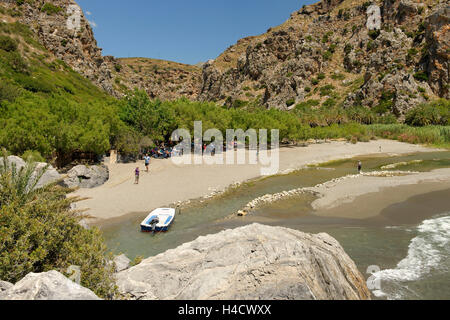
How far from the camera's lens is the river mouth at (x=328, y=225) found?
38.5ft

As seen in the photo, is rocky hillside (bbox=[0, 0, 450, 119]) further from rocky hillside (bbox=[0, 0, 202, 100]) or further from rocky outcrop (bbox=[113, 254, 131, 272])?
rocky outcrop (bbox=[113, 254, 131, 272])

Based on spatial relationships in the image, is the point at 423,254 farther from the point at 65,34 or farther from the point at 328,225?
the point at 65,34

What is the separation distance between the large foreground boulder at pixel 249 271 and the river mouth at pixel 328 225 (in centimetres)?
284

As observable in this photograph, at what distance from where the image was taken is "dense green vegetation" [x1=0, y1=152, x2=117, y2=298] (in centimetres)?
590

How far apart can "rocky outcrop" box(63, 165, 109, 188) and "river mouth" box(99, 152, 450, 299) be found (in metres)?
6.91

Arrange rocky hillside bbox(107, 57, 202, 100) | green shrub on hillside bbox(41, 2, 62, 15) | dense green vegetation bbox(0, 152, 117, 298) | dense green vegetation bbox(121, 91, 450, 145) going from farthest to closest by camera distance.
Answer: rocky hillside bbox(107, 57, 202, 100) → green shrub on hillside bbox(41, 2, 62, 15) → dense green vegetation bbox(121, 91, 450, 145) → dense green vegetation bbox(0, 152, 117, 298)

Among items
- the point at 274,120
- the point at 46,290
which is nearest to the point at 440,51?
the point at 274,120

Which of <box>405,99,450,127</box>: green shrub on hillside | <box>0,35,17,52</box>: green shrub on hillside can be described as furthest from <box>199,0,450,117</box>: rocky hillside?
<box>0,35,17,52</box>: green shrub on hillside

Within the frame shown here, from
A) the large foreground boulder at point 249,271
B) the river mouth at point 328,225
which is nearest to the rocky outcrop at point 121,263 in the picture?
the river mouth at point 328,225

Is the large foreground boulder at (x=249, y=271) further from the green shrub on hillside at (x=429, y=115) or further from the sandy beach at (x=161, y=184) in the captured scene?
the green shrub on hillside at (x=429, y=115)

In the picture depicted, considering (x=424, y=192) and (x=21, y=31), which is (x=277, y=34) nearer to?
(x=21, y=31)

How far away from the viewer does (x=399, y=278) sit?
410 inches

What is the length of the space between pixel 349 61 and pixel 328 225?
10158 cm

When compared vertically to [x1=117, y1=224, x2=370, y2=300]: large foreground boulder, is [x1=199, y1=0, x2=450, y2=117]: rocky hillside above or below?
above
